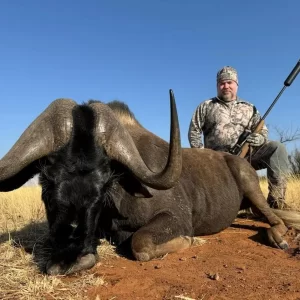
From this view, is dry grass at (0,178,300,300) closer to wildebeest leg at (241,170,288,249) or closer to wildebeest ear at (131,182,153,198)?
wildebeest ear at (131,182,153,198)

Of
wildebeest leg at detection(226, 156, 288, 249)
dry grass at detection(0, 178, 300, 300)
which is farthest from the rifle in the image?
dry grass at detection(0, 178, 300, 300)

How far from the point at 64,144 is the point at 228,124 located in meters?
4.76

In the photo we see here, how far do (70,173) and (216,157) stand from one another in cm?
315

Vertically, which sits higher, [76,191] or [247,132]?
[247,132]

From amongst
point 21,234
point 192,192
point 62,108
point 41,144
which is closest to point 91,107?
point 62,108

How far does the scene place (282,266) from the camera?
3.78m

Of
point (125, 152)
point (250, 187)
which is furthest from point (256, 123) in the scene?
point (125, 152)

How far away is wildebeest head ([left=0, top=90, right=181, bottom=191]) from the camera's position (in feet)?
11.5

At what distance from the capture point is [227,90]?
7.95m

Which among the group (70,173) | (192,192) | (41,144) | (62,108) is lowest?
(192,192)

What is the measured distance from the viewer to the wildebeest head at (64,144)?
11.5 feet

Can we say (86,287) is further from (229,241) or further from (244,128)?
(244,128)

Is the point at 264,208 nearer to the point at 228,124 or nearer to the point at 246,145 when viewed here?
the point at 246,145

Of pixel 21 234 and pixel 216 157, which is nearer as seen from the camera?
pixel 21 234
